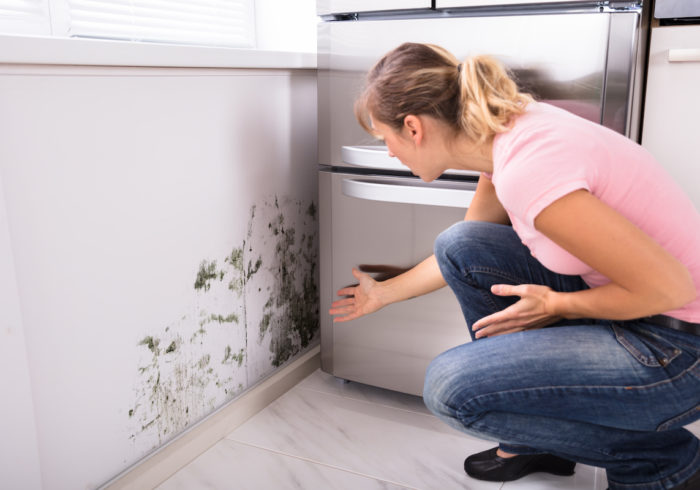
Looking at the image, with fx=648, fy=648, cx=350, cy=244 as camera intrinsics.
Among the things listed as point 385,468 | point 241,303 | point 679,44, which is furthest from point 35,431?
point 679,44

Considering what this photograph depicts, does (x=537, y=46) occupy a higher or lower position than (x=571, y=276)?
higher

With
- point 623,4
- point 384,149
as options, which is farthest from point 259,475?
point 623,4

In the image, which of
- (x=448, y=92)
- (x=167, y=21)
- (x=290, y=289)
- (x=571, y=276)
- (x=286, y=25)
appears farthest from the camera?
(x=286, y=25)

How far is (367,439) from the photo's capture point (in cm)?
142

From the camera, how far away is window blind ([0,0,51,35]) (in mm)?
1318

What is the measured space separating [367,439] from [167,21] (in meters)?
1.21

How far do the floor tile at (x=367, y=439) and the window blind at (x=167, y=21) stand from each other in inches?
39.3

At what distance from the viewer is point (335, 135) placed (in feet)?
4.82

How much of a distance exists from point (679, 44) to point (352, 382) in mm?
1066

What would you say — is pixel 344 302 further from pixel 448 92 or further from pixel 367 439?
pixel 448 92

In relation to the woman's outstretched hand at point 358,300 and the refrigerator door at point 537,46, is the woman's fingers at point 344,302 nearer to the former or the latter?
the woman's outstretched hand at point 358,300

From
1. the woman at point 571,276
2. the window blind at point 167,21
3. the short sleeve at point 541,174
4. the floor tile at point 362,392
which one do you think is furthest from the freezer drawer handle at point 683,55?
the window blind at point 167,21

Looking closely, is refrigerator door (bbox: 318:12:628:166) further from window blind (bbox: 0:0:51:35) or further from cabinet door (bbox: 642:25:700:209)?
window blind (bbox: 0:0:51:35)

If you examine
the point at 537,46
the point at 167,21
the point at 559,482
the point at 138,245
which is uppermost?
the point at 167,21
